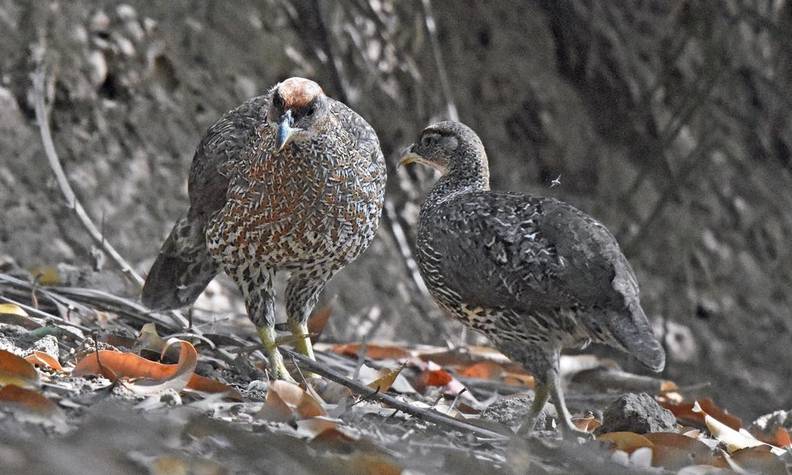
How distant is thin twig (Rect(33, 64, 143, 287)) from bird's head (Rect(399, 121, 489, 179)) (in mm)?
1626

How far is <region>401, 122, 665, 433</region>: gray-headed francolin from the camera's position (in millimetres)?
4797

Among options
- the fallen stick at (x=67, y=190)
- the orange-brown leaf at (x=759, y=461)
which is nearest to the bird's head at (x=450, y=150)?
the fallen stick at (x=67, y=190)

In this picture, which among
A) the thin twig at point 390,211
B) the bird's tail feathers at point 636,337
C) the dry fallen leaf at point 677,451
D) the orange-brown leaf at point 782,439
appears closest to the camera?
the dry fallen leaf at point 677,451

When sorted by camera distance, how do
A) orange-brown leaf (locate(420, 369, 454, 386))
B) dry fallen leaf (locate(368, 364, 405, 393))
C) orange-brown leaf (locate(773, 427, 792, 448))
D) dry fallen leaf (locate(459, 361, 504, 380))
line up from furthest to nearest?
dry fallen leaf (locate(459, 361, 504, 380)), orange-brown leaf (locate(420, 369, 454, 386)), orange-brown leaf (locate(773, 427, 792, 448)), dry fallen leaf (locate(368, 364, 405, 393))

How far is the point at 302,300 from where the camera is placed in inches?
239

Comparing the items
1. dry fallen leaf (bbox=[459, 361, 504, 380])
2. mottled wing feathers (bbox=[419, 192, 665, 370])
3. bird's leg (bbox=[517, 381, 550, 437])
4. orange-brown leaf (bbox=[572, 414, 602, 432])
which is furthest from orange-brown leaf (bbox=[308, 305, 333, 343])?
bird's leg (bbox=[517, 381, 550, 437])

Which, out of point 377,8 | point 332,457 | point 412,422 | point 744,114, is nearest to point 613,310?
point 412,422

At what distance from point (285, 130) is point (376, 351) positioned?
5.99 ft

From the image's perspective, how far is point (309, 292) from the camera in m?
6.05

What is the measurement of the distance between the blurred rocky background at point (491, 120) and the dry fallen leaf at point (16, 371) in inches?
113

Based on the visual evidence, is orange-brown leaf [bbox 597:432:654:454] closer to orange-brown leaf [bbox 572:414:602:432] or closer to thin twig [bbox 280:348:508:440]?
thin twig [bbox 280:348:508:440]

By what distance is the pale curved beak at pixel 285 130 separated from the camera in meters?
5.23

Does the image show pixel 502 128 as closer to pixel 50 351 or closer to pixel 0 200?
pixel 0 200

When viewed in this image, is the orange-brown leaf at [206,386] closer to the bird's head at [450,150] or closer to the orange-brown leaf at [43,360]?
the orange-brown leaf at [43,360]
